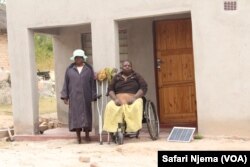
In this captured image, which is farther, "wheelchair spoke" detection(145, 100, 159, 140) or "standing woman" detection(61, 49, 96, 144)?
"standing woman" detection(61, 49, 96, 144)

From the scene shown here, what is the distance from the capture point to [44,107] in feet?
65.0

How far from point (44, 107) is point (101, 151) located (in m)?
11.4

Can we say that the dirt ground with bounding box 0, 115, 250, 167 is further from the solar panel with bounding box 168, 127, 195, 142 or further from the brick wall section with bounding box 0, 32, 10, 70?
the brick wall section with bounding box 0, 32, 10, 70

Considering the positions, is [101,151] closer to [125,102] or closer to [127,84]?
[125,102]

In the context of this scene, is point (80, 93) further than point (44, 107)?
No

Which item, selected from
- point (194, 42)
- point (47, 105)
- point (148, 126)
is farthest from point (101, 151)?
point (47, 105)

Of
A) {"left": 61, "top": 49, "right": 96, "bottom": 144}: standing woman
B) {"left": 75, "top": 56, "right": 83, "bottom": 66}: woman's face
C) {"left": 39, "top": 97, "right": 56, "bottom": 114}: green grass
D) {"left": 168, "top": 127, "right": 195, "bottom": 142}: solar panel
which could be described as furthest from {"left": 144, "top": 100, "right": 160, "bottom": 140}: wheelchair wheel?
{"left": 39, "top": 97, "right": 56, "bottom": 114}: green grass

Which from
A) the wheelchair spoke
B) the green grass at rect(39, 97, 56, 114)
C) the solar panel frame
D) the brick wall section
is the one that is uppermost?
the brick wall section

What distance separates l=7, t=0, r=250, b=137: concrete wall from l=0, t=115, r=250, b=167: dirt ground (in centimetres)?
56

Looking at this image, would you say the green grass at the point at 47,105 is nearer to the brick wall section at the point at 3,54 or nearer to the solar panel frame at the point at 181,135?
the brick wall section at the point at 3,54

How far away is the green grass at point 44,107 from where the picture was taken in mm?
17906

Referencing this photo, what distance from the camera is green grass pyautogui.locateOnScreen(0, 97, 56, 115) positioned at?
17.9 m

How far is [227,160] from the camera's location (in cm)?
508

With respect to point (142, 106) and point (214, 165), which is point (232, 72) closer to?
point (142, 106)
